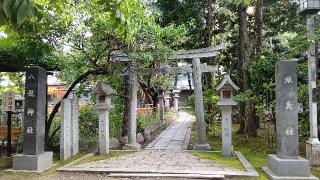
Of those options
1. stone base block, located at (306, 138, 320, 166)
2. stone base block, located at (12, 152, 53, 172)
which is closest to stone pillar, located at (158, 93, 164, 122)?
stone base block, located at (306, 138, 320, 166)

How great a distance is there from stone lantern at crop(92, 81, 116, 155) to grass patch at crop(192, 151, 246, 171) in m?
3.15

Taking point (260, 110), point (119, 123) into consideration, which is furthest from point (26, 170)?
point (260, 110)

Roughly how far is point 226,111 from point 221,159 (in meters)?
1.73

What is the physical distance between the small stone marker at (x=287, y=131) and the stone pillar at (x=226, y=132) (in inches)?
99.8

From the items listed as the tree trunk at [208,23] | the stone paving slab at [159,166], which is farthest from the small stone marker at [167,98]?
the stone paving slab at [159,166]

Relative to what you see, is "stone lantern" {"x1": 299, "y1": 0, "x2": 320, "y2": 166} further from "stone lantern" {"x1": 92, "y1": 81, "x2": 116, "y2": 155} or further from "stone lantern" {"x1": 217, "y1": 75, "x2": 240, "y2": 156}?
"stone lantern" {"x1": 92, "y1": 81, "x2": 116, "y2": 155}

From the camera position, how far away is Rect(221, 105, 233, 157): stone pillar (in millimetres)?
11648

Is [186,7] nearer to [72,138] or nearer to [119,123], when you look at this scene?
[119,123]

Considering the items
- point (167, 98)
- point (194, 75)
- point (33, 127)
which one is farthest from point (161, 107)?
point (33, 127)

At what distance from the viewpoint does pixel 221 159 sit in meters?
11.1

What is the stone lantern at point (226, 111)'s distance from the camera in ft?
38.3

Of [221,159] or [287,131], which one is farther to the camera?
[221,159]

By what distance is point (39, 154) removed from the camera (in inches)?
383

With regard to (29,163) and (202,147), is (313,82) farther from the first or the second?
(29,163)
